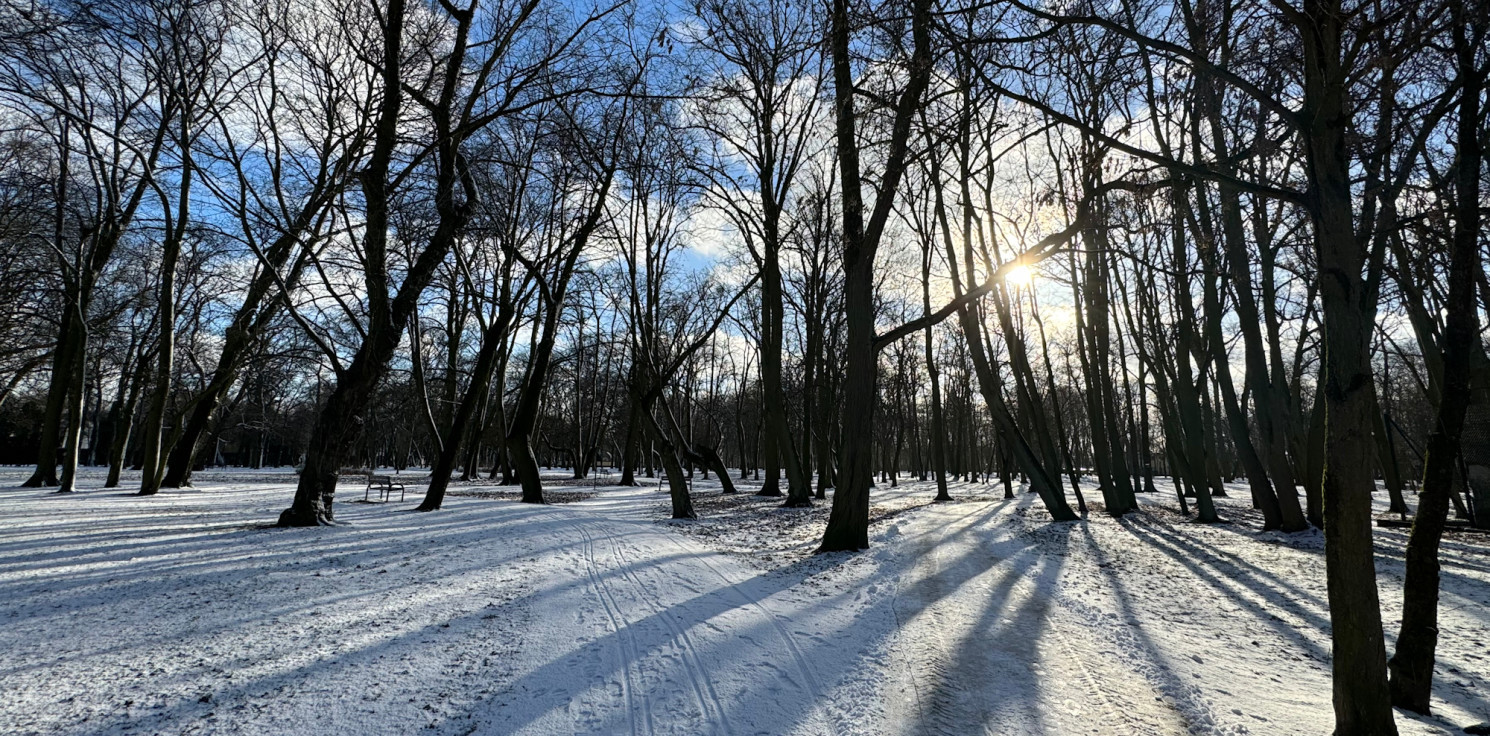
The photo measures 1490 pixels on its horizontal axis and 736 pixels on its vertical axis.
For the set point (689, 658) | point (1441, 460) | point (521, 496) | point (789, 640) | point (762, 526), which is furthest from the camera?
point (521, 496)

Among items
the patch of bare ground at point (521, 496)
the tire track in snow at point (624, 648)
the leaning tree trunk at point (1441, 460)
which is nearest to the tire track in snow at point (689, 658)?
the tire track in snow at point (624, 648)

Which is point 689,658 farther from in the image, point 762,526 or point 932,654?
point 762,526

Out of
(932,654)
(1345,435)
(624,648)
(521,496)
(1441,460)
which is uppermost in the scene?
(1345,435)

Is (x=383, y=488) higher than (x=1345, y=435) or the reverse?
the reverse

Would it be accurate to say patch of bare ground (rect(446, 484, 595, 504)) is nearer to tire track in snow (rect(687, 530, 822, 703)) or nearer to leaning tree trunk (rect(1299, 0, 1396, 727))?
tire track in snow (rect(687, 530, 822, 703))

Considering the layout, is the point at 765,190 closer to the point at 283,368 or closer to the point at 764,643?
the point at 764,643

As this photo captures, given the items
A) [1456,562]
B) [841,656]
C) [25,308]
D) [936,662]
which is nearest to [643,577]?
[841,656]

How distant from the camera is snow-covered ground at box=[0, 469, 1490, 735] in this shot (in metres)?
3.31

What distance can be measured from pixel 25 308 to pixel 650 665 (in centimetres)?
2801

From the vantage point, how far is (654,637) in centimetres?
459

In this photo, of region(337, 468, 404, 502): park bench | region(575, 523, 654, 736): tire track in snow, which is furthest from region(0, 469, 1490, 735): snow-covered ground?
region(337, 468, 404, 502): park bench

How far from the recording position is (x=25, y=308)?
2008cm

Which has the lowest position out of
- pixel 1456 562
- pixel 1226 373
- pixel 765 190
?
pixel 1456 562

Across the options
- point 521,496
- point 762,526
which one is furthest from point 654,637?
point 521,496
